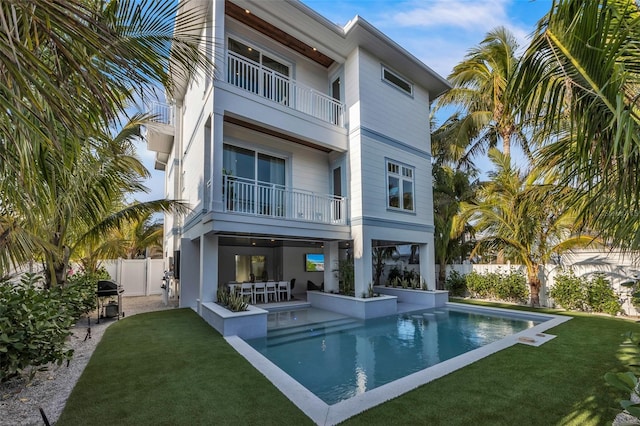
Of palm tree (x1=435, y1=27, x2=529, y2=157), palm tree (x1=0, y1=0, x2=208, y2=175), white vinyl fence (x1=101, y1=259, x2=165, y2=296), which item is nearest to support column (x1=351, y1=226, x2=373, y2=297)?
palm tree (x1=435, y1=27, x2=529, y2=157)

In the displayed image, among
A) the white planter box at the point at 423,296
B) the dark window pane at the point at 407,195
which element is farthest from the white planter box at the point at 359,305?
the dark window pane at the point at 407,195

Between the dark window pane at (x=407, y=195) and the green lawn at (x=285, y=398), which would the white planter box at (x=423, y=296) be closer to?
the dark window pane at (x=407, y=195)

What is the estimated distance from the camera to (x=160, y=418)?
12.1 feet

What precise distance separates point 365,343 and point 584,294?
8169mm

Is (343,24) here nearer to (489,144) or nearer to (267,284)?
(267,284)

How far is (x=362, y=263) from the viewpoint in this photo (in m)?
10.9

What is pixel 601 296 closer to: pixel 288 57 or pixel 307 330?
pixel 307 330

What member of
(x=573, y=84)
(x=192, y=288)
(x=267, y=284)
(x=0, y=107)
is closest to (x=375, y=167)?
(x=267, y=284)

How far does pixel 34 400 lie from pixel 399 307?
10.2 metres

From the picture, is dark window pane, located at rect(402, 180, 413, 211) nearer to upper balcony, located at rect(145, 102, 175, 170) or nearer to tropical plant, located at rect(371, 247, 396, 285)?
tropical plant, located at rect(371, 247, 396, 285)

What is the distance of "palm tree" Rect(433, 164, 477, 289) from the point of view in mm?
14469

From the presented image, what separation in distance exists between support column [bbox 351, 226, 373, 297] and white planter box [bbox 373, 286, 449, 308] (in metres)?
2.78

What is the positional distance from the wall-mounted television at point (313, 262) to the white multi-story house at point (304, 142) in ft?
10.8

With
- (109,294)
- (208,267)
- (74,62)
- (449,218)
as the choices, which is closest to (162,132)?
(109,294)
